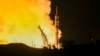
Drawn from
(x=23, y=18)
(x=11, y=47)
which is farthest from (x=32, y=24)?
(x=11, y=47)

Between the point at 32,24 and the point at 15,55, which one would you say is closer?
the point at 15,55

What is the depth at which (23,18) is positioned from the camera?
27.5 metres

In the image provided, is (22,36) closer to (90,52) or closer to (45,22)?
(45,22)

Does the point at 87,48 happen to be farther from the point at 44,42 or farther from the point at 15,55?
the point at 44,42

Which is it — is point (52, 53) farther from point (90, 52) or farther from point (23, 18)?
point (23, 18)

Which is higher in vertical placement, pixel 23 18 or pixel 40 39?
pixel 23 18

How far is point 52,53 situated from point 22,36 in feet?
25.9

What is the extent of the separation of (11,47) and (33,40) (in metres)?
6.89

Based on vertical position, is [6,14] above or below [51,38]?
above

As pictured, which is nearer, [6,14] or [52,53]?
[52,53]

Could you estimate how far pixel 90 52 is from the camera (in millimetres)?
19703

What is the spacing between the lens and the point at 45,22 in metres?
26.2

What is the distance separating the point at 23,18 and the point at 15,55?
843 centimetres

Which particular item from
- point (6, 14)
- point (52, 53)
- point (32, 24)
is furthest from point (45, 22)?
point (52, 53)
